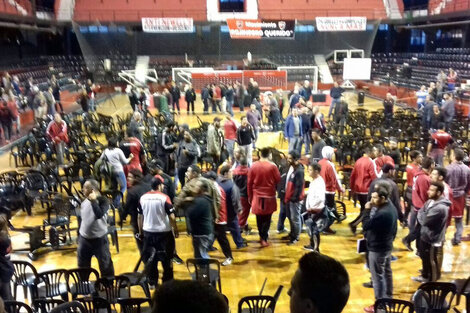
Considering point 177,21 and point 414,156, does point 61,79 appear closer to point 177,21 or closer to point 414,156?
point 177,21

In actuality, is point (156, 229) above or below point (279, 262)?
above

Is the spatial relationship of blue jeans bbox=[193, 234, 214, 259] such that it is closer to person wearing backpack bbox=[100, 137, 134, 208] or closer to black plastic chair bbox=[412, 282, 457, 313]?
black plastic chair bbox=[412, 282, 457, 313]

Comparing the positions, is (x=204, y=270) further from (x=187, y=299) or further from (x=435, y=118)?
(x=435, y=118)

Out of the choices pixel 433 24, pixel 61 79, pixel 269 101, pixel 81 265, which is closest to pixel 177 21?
pixel 61 79

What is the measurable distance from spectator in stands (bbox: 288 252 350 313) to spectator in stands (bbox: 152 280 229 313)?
47cm

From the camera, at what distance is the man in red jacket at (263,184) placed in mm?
8391

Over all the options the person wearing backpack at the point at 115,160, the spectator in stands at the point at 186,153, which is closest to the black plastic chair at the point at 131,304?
the person wearing backpack at the point at 115,160

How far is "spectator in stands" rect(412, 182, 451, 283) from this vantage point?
6.56 metres

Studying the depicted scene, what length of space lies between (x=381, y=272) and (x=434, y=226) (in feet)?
3.41

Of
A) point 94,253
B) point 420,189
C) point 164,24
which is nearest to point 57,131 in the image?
point 94,253

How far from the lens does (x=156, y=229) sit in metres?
6.80

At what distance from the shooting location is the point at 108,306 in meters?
5.23

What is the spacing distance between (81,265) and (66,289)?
474mm

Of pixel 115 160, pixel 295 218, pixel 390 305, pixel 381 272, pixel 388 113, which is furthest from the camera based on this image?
pixel 388 113
